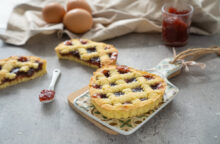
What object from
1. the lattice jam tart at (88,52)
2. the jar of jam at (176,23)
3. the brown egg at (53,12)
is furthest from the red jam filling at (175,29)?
the brown egg at (53,12)

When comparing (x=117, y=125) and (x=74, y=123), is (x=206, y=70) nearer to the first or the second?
(x=117, y=125)

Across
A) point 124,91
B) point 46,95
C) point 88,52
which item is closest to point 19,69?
point 46,95

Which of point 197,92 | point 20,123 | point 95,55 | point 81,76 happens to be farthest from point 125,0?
point 20,123

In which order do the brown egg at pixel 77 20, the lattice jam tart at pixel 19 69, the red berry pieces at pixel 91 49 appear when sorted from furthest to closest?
the brown egg at pixel 77 20 < the red berry pieces at pixel 91 49 < the lattice jam tart at pixel 19 69

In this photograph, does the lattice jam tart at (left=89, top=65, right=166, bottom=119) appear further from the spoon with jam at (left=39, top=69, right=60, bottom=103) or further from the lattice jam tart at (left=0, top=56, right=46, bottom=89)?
the lattice jam tart at (left=0, top=56, right=46, bottom=89)

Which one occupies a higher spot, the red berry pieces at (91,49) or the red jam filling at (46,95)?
the red berry pieces at (91,49)

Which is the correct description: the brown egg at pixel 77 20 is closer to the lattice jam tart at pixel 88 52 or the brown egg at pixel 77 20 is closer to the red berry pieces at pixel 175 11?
the lattice jam tart at pixel 88 52

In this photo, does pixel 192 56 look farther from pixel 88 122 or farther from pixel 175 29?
pixel 88 122

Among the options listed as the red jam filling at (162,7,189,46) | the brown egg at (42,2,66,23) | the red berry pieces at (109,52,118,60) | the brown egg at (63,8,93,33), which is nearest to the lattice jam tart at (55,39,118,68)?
the red berry pieces at (109,52,118,60)

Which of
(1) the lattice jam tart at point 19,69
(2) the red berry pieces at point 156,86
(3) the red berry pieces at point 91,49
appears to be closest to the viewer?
(2) the red berry pieces at point 156,86
